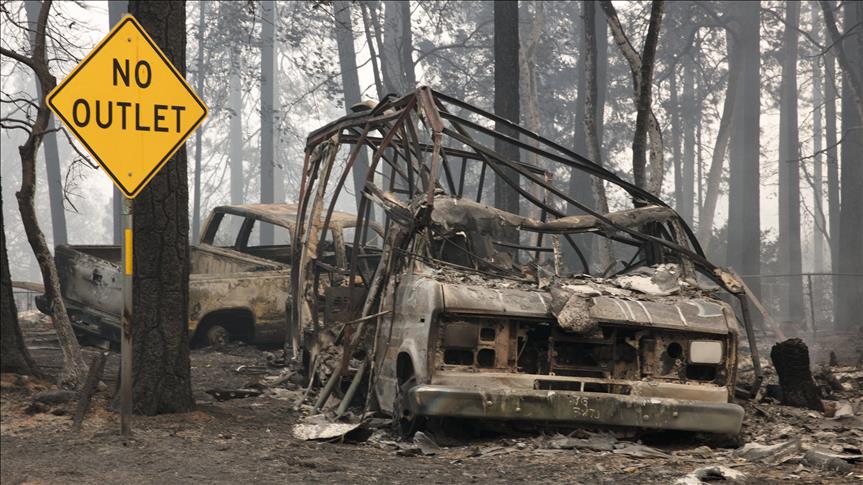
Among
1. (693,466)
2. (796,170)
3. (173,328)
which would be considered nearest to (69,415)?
(173,328)

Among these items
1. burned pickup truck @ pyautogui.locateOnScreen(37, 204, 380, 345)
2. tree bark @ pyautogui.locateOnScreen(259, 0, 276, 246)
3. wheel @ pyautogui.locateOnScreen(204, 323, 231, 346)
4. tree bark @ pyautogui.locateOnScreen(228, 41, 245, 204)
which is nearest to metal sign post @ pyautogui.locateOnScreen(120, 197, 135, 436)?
burned pickup truck @ pyautogui.locateOnScreen(37, 204, 380, 345)

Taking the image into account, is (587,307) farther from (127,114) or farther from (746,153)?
(746,153)

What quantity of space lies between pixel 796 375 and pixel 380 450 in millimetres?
3743

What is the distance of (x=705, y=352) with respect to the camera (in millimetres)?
6816

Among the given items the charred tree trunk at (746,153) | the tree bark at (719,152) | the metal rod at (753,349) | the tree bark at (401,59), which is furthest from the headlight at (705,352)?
the tree bark at (719,152)

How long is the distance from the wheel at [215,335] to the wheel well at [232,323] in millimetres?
43

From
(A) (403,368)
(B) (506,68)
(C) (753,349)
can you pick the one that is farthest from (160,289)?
(B) (506,68)

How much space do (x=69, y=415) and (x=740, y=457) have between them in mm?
4423

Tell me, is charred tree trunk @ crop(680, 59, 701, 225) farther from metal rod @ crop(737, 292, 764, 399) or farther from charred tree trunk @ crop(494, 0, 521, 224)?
metal rod @ crop(737, 292, 764, 399)

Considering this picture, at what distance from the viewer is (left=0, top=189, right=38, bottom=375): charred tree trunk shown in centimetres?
792

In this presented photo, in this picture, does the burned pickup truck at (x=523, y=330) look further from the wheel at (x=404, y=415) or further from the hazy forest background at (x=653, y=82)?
the hazy forest background at (x=653, y=82)

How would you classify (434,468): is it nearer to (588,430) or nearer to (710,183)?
(588,430)

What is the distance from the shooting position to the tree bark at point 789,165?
38.8 meters

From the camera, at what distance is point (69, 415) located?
7371 millimetres
